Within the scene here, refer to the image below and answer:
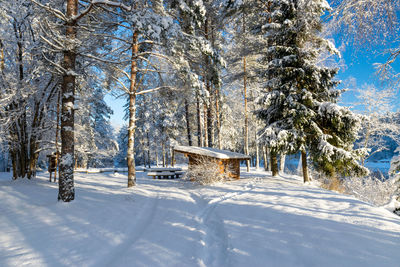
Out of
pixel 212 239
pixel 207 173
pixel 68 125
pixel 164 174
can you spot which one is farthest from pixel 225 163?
pixel 68 125

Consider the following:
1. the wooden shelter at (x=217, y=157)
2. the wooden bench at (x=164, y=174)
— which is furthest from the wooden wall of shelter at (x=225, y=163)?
the wooden bench at (x=164, y=174)

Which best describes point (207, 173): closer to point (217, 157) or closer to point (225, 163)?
point (217, 157)

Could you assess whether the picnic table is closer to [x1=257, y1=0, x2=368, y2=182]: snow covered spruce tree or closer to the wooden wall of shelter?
the wooden wall of shelter

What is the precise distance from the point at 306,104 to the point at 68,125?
10.8 meters

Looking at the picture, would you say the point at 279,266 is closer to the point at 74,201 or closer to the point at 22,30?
the point at 74,201

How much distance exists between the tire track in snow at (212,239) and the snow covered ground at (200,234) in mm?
18

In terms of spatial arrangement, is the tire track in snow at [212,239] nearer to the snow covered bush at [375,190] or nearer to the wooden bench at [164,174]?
the snow covered bush at [375,190]

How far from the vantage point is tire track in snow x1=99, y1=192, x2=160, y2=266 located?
3.15 meters

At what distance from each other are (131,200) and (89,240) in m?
2.93

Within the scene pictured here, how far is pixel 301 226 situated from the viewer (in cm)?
400

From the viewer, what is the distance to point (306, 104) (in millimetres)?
10359

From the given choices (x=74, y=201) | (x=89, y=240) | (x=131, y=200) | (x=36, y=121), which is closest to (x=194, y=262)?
(x=89, y=240)

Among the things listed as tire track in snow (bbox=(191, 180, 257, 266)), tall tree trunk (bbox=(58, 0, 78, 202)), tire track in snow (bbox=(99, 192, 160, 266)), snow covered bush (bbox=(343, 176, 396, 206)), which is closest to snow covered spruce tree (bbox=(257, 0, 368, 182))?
snow covered bush (bbox=(343, 176, 396, 206))

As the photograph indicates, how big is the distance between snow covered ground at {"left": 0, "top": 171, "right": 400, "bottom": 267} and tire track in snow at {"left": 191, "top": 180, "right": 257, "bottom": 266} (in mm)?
18
